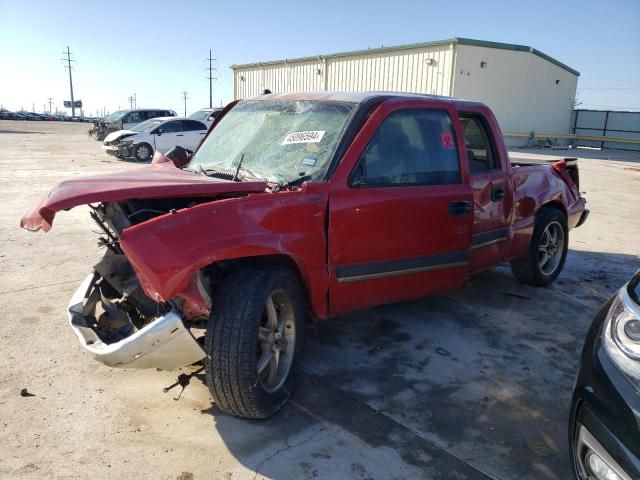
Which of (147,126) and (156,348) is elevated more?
(147,126)

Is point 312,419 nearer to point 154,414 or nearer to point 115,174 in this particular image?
point 154,414

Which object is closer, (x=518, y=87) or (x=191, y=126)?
(x=191, y=126)

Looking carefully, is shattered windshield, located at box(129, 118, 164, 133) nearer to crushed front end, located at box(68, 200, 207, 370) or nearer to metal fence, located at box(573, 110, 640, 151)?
crushed front end, located at box(68, 200, 207, 370)

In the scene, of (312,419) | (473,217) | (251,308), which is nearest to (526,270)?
(473,217)

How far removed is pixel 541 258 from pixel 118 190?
4.49 metres

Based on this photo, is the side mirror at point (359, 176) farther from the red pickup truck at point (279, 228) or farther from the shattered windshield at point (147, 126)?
the shattered windshield at point (147, 126)

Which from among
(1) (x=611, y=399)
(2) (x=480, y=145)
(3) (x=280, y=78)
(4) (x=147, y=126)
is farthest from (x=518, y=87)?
(1) (x=611, y=399)


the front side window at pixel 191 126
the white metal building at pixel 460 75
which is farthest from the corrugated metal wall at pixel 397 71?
the front side window at pixel 191 126

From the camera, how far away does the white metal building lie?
2480 cm

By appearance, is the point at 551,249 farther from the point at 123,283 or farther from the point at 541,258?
the point at 123,283

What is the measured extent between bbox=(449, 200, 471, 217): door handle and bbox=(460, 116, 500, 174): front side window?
0.72 meters

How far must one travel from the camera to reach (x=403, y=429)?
9.92 feet

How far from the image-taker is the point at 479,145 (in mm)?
4766

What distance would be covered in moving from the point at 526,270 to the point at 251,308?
3.65m
